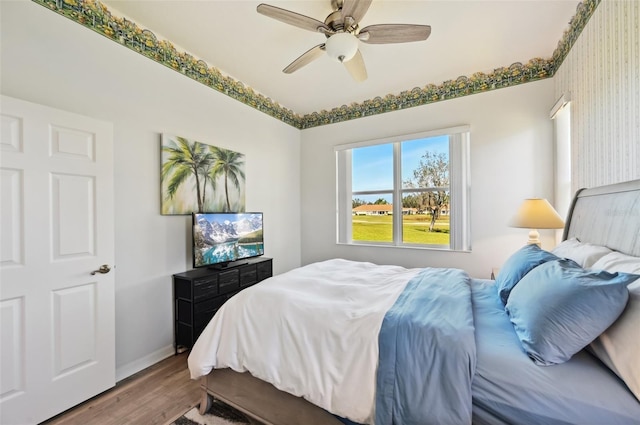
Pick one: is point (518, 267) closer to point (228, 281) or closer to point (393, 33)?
point (393, 33)

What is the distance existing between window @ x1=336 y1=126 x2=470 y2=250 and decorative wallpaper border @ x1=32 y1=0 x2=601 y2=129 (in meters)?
0.51

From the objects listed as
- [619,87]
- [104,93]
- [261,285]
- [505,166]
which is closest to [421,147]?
[505,166]

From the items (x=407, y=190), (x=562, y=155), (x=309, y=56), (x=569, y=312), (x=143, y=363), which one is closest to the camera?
(x=569, y=312)

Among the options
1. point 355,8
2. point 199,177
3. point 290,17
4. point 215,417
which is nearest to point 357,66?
point 355,8

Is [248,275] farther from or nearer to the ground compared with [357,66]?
nearer to the ground

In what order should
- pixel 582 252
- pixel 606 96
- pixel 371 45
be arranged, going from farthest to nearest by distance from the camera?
pixel 371 45, pixel 606 96, pixel 582 252

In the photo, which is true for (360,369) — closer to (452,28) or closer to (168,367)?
(168,367)

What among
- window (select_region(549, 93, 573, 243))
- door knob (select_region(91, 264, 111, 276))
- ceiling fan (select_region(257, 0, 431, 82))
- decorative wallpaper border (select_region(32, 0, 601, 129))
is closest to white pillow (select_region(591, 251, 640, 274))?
window (select_region(549, 93, 573, 243))

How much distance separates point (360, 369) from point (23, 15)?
2908mm

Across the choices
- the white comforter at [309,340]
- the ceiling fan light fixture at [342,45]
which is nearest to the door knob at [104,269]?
the white comforter at [309,340]

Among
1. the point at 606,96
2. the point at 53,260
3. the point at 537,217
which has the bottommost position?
the point at 53,260

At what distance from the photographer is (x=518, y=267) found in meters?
1.62

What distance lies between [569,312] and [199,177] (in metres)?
2.89

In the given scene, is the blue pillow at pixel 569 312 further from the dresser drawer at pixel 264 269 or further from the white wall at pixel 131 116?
the white wall at pixel 131 116
